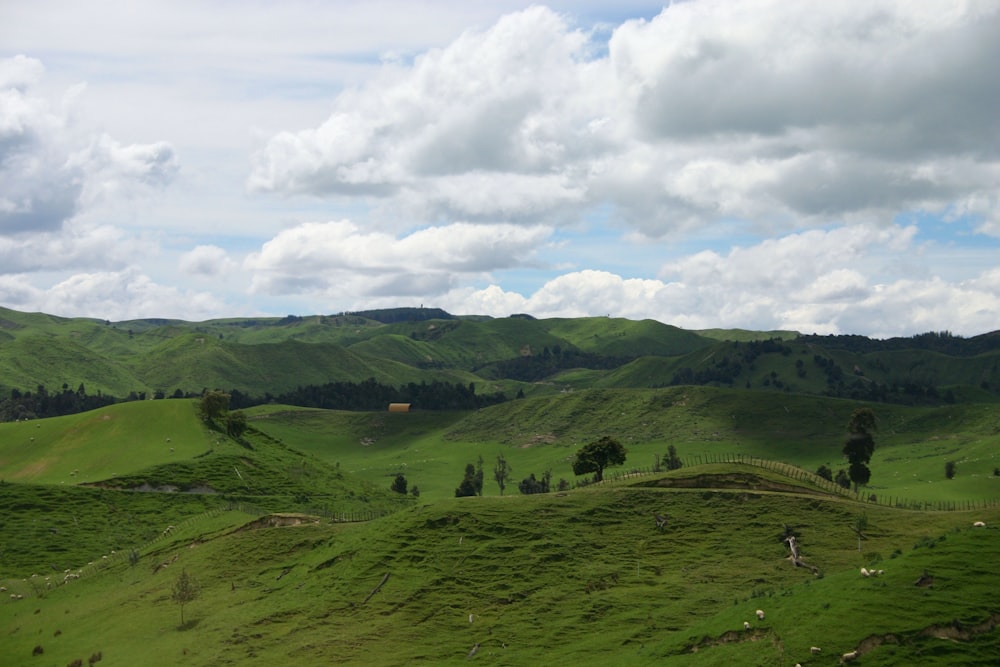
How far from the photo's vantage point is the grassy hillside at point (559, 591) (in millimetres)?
49531

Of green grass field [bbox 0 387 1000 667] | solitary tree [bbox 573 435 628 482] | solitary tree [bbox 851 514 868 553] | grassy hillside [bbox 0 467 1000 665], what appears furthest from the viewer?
solitary tree [bbox 573 435 628 482]

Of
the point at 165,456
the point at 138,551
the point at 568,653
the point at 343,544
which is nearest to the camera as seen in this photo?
the point at 568,653

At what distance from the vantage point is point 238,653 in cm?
7125

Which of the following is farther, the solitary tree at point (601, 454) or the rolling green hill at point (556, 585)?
the solitary tree at point (601, 454)

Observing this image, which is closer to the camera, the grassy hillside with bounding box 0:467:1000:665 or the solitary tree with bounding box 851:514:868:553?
the grassy hillside with bounding box 0:467:1000:665

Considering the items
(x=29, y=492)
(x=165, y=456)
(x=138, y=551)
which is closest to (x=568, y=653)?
(x=138, y=551)

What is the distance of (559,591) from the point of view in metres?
76.8

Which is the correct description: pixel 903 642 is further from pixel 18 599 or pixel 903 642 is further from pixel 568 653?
pixel 18 599

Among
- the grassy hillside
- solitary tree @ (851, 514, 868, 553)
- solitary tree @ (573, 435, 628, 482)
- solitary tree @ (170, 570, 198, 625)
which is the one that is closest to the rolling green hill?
the grassy hillside

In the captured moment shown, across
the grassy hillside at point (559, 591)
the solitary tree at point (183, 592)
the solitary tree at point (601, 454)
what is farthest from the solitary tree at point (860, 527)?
the solitary tree at point (183, 592)

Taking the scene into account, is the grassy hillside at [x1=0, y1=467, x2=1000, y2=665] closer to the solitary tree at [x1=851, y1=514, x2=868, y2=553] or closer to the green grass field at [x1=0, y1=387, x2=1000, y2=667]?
the green grass field at [x1=0, y1=387, x2=1000, y2=667]

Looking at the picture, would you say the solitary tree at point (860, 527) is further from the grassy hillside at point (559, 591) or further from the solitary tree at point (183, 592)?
the solitary tree at point (183, 592)

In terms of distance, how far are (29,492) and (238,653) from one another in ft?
332

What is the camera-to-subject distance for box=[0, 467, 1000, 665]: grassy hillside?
163ft
